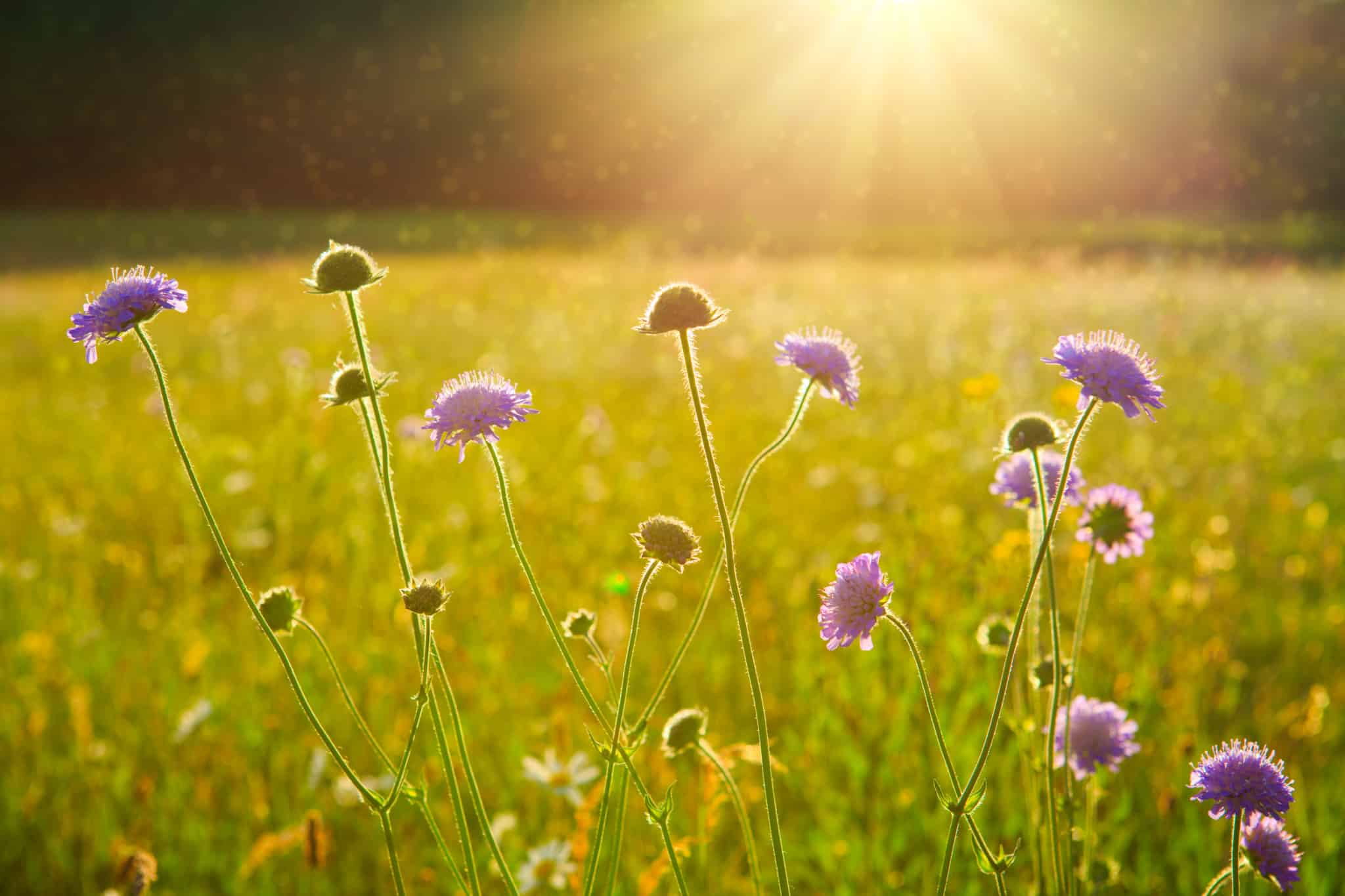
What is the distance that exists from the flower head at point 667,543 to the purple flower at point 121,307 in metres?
0.58

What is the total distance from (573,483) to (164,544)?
1.59m

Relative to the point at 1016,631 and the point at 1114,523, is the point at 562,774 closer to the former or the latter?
the point at 1114,523

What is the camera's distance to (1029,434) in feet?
4.33

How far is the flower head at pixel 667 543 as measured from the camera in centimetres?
120

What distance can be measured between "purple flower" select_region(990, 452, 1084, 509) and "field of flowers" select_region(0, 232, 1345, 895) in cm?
13

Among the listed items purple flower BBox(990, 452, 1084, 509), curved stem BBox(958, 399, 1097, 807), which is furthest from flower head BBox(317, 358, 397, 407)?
purple flower BBox(990, 452, 1084, 509)

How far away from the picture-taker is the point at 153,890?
222cm

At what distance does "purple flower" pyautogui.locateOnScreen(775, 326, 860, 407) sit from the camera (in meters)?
1.30

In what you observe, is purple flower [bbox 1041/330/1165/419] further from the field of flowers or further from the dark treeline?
the dark treeline

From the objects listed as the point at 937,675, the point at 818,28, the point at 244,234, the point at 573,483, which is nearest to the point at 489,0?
the point at 244,234

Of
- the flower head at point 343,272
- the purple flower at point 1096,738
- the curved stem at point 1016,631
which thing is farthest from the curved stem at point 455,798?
the purple flower at point 1096,738

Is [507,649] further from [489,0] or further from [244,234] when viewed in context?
[489,0]

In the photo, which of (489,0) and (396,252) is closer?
(396,252)

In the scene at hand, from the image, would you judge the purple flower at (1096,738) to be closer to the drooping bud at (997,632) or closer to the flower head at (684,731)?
the drooping bud at (997,632)
